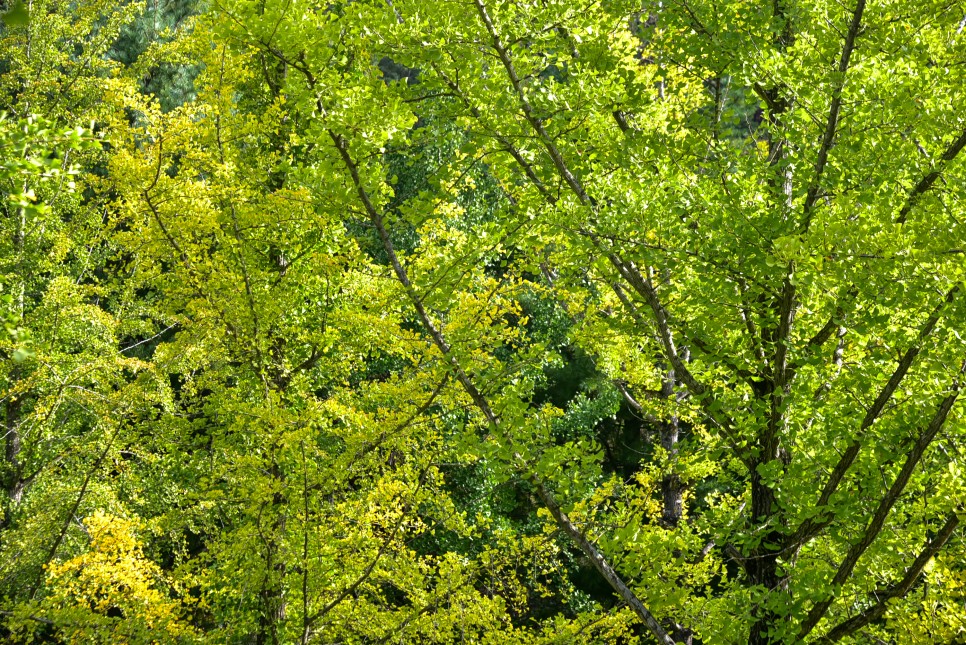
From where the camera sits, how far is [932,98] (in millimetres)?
3533

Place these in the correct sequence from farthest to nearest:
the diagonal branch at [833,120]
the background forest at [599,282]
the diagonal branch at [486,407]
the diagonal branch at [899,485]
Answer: the diagonal branch at [486,407]
the diagonal branch at [833,120]
the background forest at [599,282]
the diagonal branch at [899,485]

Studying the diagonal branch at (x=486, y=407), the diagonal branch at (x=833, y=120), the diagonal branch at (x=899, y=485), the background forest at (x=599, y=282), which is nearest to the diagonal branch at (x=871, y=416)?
the background forest at (x=599, y=282)

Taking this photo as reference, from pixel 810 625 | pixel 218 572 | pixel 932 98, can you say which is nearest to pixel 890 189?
pixel 932 98

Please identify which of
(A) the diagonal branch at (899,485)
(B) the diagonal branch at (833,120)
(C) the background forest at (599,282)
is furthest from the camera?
(B) the diagonal branch at (833,120)

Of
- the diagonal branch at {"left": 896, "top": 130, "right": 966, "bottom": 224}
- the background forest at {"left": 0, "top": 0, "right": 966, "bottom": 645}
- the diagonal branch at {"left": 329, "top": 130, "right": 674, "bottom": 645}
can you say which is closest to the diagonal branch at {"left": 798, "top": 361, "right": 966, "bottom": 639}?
the background forest at {"left": 0, "top": 0, "right": 966, "bottom": 645}

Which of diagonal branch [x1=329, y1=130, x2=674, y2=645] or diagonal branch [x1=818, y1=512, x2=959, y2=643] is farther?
diagonal branch [x1=329, y1=130, x2=674, y2=645]

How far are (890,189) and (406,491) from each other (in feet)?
12.9

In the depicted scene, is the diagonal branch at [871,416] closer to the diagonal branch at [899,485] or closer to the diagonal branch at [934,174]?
the diagonal branch at [899,485]

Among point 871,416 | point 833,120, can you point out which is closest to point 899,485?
point 871,416

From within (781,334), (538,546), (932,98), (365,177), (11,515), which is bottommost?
(11,515)

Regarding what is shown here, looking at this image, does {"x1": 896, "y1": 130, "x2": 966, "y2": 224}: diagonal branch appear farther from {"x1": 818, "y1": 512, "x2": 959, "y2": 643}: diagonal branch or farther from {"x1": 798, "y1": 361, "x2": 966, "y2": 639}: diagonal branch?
{"x1": 818, "y1": 512, "x2": 959, "y2": 643}: diagonal branch

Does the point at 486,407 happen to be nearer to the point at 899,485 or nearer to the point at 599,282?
the point at 599,282

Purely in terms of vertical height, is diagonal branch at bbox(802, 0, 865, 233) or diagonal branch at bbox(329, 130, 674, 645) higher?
diagonal branch at bbox(802, 0, 865, 233)

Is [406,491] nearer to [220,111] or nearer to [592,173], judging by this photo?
[592,173]
